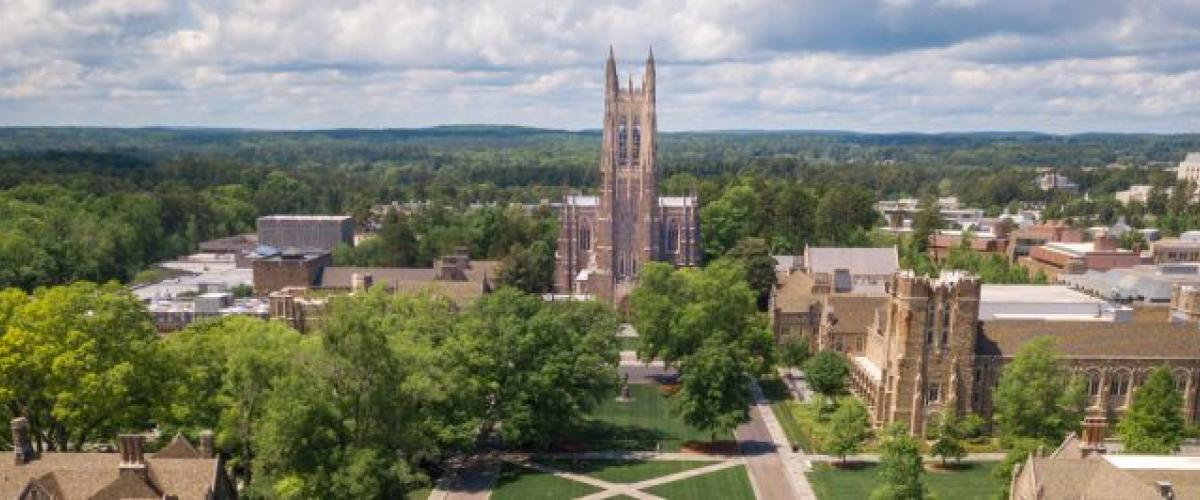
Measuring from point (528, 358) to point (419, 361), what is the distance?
32.4 ft

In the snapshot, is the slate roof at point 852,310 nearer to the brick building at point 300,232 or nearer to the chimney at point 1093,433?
the chimney at point 1093,433

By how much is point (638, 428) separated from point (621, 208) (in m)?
40.4

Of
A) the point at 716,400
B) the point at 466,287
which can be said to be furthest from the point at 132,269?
the point at 716,400

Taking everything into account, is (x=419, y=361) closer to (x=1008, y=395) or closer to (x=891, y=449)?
(x=891, y=449)

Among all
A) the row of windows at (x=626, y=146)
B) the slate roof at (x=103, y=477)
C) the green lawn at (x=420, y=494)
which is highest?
the row of windows at (x=626, y=146)

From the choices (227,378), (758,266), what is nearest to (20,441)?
(227,378)

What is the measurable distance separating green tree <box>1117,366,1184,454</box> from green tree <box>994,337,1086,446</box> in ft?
9.92

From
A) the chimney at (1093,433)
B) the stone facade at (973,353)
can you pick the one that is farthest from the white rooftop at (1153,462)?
the stone facade at (973,353)

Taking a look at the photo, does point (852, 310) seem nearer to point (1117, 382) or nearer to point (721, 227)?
point (1117, 382)

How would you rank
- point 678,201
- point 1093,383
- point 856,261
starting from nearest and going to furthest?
1. point 1093,383
2. point 856,261
3. point 678,201

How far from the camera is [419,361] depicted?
43.7 meters

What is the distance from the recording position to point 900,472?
39.4 meters

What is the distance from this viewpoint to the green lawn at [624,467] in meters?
49.8

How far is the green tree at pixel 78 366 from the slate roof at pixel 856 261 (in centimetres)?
6875
